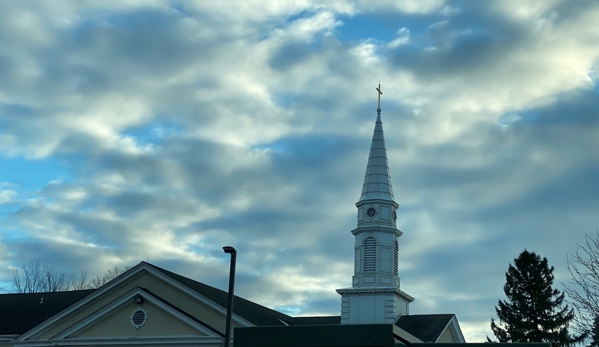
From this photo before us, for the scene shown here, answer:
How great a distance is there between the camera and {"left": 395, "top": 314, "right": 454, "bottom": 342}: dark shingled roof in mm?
39956

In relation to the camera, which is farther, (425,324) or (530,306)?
(530,306)

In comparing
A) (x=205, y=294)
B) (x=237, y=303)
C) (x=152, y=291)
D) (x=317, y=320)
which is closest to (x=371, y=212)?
(x=317, y=320)

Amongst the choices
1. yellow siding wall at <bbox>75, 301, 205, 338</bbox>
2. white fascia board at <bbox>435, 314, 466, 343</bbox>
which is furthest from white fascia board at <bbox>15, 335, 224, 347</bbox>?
white fascia board at <bbox>435, 314, 466, 343</bbox>

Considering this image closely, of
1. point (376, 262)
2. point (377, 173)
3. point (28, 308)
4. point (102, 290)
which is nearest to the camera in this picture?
point (102, 290)

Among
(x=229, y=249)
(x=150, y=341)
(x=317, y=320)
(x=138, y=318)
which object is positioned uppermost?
(x=317, y=320)

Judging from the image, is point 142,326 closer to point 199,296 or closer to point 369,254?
point 199,296

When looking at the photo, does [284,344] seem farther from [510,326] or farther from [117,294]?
[510,326]

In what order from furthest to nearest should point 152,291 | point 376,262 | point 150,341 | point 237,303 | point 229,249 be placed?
point 376,262 → point 237,303 → point 152,291 → point 150,341 → point 229,249

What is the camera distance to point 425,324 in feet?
136

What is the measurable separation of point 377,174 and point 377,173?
3.4 inches

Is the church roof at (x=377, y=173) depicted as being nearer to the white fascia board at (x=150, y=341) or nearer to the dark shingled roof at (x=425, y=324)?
the dark shingled roof at (x=425, y=324)

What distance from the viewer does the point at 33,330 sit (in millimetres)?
35438

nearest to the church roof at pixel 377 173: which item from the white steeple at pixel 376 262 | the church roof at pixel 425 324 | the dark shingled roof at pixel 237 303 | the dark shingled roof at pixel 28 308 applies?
the white steeple at pixel 376 262

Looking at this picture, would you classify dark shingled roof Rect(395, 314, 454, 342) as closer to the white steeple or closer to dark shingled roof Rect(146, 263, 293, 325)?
the white steeple
